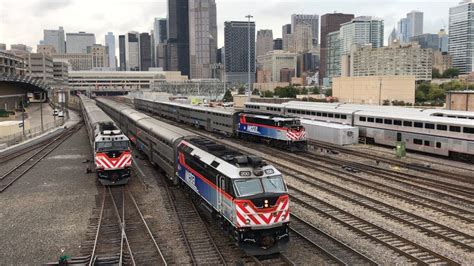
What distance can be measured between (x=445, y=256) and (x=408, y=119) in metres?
24.9

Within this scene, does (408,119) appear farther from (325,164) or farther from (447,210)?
(447,210)

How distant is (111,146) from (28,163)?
14415mm

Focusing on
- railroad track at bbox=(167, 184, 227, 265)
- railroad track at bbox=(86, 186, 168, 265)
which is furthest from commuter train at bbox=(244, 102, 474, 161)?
railroad track at bbox=(86, 186, 168, 265)

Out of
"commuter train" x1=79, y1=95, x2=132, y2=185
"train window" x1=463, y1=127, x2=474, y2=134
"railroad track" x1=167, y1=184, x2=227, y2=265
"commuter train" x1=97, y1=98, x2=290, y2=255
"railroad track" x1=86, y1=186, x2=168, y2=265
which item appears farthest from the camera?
"train window" x1=463, y1=127, x2=474, y2=134

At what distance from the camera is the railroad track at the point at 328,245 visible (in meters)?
14.7

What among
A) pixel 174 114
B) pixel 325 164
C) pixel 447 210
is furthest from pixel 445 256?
pixel 174 114

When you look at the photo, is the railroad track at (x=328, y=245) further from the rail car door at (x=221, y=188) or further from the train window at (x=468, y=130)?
the train window at (x=468, y=130)

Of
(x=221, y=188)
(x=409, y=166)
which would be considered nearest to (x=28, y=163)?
(x=221, y=188)

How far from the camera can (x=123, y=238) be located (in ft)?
56.3

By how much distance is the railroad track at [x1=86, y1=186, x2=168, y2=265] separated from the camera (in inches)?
592

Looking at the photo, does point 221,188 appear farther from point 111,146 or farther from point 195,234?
point 111,146

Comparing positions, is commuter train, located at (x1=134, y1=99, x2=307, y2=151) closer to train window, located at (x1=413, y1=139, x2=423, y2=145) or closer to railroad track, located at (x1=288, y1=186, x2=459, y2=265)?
train window, located at (x1=413, y1=139, x2=423, y2=145)

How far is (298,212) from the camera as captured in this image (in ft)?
67.2

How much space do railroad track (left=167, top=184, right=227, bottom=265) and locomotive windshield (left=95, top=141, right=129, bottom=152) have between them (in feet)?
16.5
